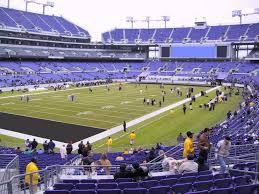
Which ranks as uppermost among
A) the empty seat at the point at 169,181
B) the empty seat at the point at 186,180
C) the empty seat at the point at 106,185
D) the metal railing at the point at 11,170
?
the empty seat at the point at 186,180

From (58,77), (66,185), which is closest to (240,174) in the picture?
(66,185)

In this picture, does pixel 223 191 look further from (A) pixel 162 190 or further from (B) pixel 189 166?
(B) pixel 189 166

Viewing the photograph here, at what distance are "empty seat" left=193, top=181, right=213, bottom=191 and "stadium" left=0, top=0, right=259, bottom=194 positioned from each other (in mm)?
24

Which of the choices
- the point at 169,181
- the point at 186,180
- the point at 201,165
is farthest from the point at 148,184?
the point at 201,165

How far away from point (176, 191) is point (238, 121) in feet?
62.6

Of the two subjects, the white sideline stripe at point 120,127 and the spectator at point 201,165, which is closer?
the spectator at point 201,165

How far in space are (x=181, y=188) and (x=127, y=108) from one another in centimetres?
3087

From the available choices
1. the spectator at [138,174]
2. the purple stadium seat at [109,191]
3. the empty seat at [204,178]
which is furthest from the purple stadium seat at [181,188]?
the spectator at [138,174]

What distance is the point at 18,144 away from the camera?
22.8m

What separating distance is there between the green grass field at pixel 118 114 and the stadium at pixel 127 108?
109 millimetres

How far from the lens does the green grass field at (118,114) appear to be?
25.7m

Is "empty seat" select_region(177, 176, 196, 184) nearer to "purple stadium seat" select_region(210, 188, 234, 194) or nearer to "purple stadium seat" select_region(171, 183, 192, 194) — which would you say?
"purple stadium seat" select_region(171, 183, 192, 194)

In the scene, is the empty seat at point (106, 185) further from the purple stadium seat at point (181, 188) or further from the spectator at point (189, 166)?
the spectator at point (189, 166)

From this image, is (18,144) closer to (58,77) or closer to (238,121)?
(238,121)
